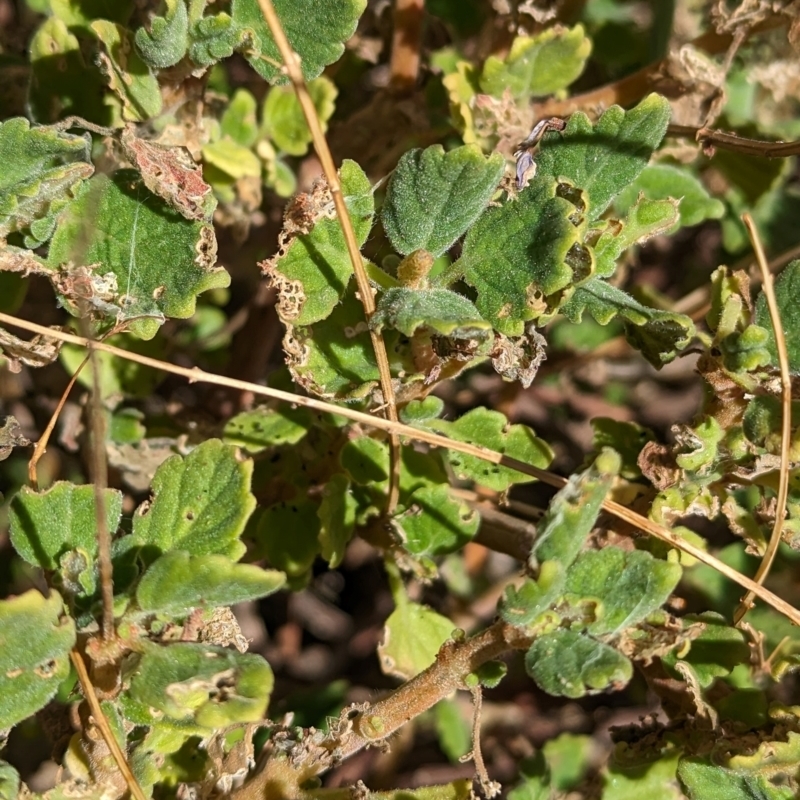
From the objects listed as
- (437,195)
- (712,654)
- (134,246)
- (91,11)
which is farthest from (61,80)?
(712,654)

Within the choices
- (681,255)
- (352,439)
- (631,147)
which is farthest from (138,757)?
(681,255)

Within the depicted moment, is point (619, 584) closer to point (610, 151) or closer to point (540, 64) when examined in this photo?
point (610, 151)

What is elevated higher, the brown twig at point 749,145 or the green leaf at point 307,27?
the green leaf at point 307,27

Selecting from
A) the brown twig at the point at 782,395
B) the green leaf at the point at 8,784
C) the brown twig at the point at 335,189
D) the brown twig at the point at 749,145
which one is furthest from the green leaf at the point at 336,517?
the brown twig at the point at 749,145

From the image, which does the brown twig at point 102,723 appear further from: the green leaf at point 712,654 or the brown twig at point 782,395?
the brown twig at point 782,395

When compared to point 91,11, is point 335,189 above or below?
below

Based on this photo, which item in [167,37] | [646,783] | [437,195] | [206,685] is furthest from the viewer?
[646,783]
